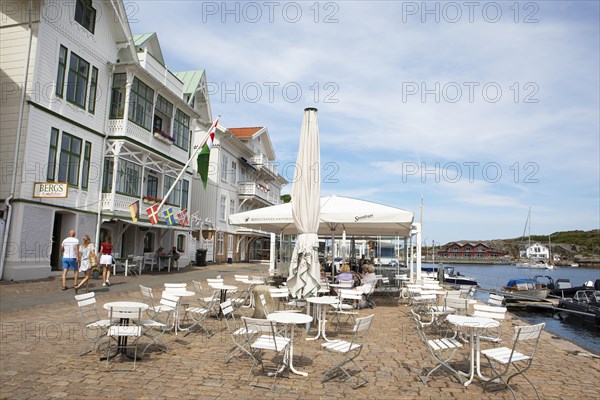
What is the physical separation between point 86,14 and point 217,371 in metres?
16.9

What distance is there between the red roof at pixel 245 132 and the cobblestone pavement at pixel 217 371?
29243 mm

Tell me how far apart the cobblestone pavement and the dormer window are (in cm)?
1288

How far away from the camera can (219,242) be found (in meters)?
32.3

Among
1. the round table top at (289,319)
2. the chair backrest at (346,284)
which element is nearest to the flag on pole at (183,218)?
the chair backrest at (346,284)

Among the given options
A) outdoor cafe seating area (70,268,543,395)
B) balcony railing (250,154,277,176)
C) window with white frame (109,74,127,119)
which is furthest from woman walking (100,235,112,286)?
balcony railing (250,154,277,176)

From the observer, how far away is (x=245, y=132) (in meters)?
38.6

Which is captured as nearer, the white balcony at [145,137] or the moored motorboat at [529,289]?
the white balcony at [145,137]

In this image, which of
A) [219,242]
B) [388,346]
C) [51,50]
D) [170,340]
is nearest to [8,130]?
[51,50]

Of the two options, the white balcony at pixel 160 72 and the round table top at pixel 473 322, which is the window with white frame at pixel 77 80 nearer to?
the white balcony at pixel 160 72

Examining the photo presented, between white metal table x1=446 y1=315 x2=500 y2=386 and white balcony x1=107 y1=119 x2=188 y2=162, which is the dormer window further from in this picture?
white metal table x1=446 y1=315 x2=500 y2=386

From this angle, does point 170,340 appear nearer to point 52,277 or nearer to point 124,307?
point 124,307

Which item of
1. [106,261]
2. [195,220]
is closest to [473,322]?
[106,261]

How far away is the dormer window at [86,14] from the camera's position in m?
16.7

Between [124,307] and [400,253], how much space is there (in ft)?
52.9
